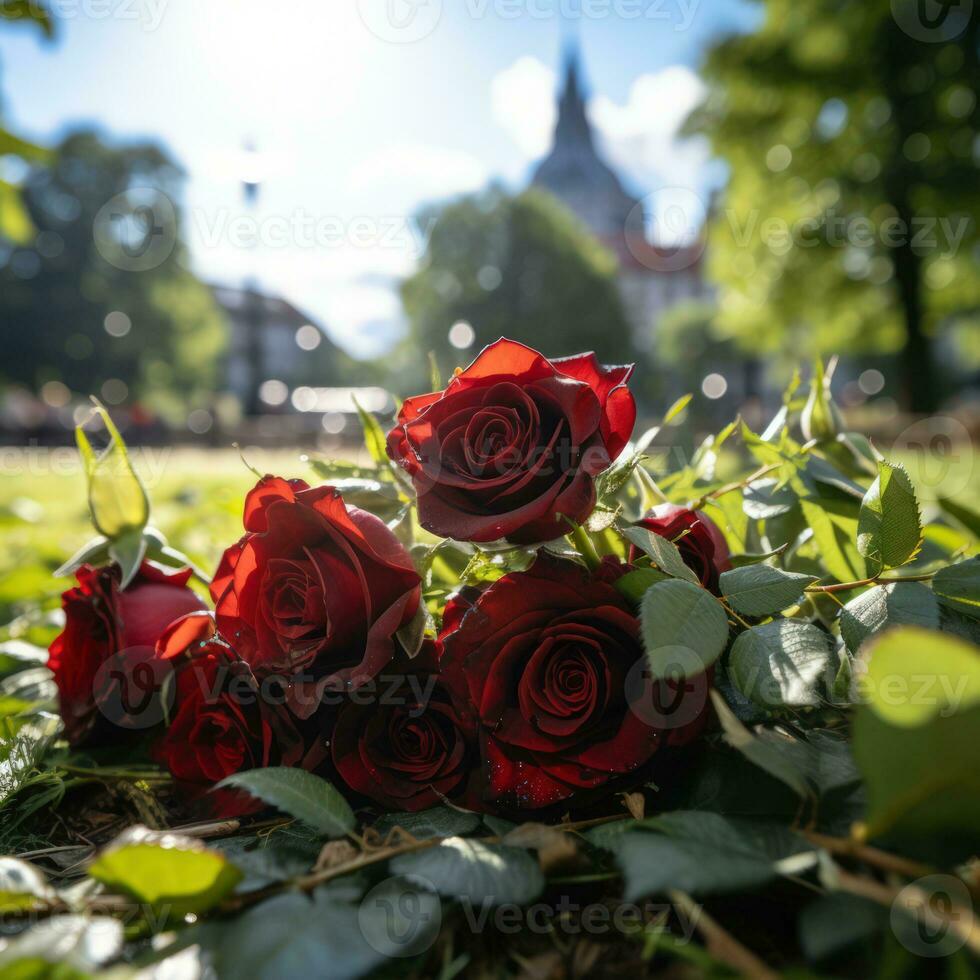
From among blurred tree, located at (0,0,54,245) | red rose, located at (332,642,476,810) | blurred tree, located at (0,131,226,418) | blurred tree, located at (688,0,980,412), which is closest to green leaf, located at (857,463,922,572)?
red rose, located at (332,642,476,810)

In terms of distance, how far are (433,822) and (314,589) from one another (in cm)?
17

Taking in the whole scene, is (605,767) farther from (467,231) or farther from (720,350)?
(720,350)

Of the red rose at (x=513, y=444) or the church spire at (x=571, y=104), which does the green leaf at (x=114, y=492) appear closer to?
the red rose at (x=513, y=444)

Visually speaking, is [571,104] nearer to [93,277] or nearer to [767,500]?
[93,277]

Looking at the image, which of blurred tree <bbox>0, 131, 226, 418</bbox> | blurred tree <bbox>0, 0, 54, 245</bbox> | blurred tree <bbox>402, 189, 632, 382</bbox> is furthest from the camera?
blurred tree <bbox>402, 189, 632, 382</bbox>

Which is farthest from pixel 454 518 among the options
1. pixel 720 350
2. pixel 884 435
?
pixel 720 350

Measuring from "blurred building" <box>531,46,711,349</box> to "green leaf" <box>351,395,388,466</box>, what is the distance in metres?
36.2

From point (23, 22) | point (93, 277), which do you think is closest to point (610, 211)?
point (93, 277)

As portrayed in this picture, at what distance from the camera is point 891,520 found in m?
0.56

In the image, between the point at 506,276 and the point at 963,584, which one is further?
the point at 506,276

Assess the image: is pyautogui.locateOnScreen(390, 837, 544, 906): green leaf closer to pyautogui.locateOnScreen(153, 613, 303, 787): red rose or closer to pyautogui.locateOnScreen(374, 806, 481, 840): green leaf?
pyautogui.locateOnScreen(374, 806, 481, 840): green leaf

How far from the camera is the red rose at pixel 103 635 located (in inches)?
26.6

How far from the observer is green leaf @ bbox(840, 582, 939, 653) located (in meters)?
0.51

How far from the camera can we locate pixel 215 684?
0.63 meters
